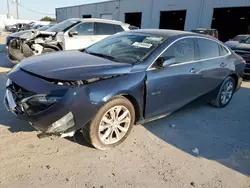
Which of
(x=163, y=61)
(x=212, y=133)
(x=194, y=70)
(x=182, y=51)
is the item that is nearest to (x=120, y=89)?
(x=163, y=61)

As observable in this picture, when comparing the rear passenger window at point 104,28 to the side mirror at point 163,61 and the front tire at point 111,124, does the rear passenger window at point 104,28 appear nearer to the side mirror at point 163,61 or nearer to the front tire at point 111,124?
the side mirror at point 163,61

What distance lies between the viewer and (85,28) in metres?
8.48

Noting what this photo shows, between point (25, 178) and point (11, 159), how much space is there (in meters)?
0.44

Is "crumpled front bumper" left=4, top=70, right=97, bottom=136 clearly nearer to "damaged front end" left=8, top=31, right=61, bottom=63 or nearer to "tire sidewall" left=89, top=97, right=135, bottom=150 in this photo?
"tire sidewall" left=89, top=97, right=135, bottom=150

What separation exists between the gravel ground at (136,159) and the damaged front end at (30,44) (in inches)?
145

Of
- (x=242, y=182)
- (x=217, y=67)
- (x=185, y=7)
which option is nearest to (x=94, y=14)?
(x=185, y=7)

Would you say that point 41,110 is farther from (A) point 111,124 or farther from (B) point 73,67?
→ (A) point 111,124

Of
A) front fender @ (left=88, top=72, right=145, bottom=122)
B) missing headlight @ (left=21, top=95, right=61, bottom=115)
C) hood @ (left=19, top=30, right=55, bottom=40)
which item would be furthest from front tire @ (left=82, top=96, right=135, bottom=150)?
hood @ (left=19, top=30, right=55, bottom=40)

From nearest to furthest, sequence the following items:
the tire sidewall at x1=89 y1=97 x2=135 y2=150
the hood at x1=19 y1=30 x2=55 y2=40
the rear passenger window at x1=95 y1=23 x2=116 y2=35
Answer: the tire sidewall at x1=89 y1=97 x2=135 y2=150 → the hood at x1=19 y1=30 x2=55 y2=40 → the rear passenger window at x1=95 y1=23 x2=116 y2=35

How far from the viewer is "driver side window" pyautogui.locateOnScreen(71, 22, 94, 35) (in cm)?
828

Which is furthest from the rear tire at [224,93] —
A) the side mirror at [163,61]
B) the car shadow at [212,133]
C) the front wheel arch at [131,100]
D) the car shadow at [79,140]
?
the car shadow at [79,140]

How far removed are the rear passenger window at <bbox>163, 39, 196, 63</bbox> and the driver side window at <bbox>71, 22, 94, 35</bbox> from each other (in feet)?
16.5

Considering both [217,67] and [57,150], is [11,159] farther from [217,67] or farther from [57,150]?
[217,67]

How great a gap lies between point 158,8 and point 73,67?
24.4m
